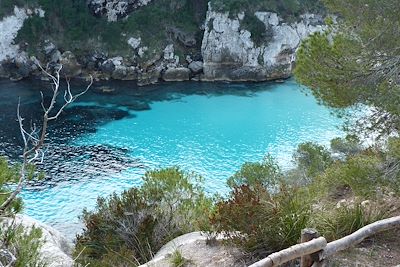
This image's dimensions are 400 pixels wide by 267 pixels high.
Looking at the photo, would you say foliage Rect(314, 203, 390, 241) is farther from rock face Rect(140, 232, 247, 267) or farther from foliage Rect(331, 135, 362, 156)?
foliage Rect(331, 135, 362, 156)

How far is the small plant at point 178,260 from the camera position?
249 inches

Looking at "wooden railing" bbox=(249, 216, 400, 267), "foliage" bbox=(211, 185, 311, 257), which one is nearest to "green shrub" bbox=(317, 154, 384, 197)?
"foliage" bbox=(211, 185, 311, 257)

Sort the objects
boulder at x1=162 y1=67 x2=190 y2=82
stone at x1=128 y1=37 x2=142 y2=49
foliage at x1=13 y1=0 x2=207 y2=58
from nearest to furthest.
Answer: boulder at x1=162 y1=67 x2=190 y2=82, stone at x1=128 y1=37 x2=142 y2=49, foliage at x1=13 y1=0 x2=207 y2=58

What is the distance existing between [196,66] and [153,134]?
628 inches

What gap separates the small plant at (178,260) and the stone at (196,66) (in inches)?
1508

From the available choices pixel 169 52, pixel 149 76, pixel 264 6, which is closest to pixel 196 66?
pixel 169 52

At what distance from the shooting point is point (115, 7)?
162ft

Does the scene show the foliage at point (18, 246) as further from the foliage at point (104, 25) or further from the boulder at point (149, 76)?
the foliage at point (104, 25)

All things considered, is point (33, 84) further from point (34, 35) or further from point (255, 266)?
point (255, 266)

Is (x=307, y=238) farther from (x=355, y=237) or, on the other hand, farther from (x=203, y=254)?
(x=203, y=254)

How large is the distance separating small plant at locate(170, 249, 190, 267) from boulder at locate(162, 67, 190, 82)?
37243 mm

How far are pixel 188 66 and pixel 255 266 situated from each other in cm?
4139

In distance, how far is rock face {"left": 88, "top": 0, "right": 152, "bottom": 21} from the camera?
162 feet

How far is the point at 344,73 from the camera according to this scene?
7988mm
